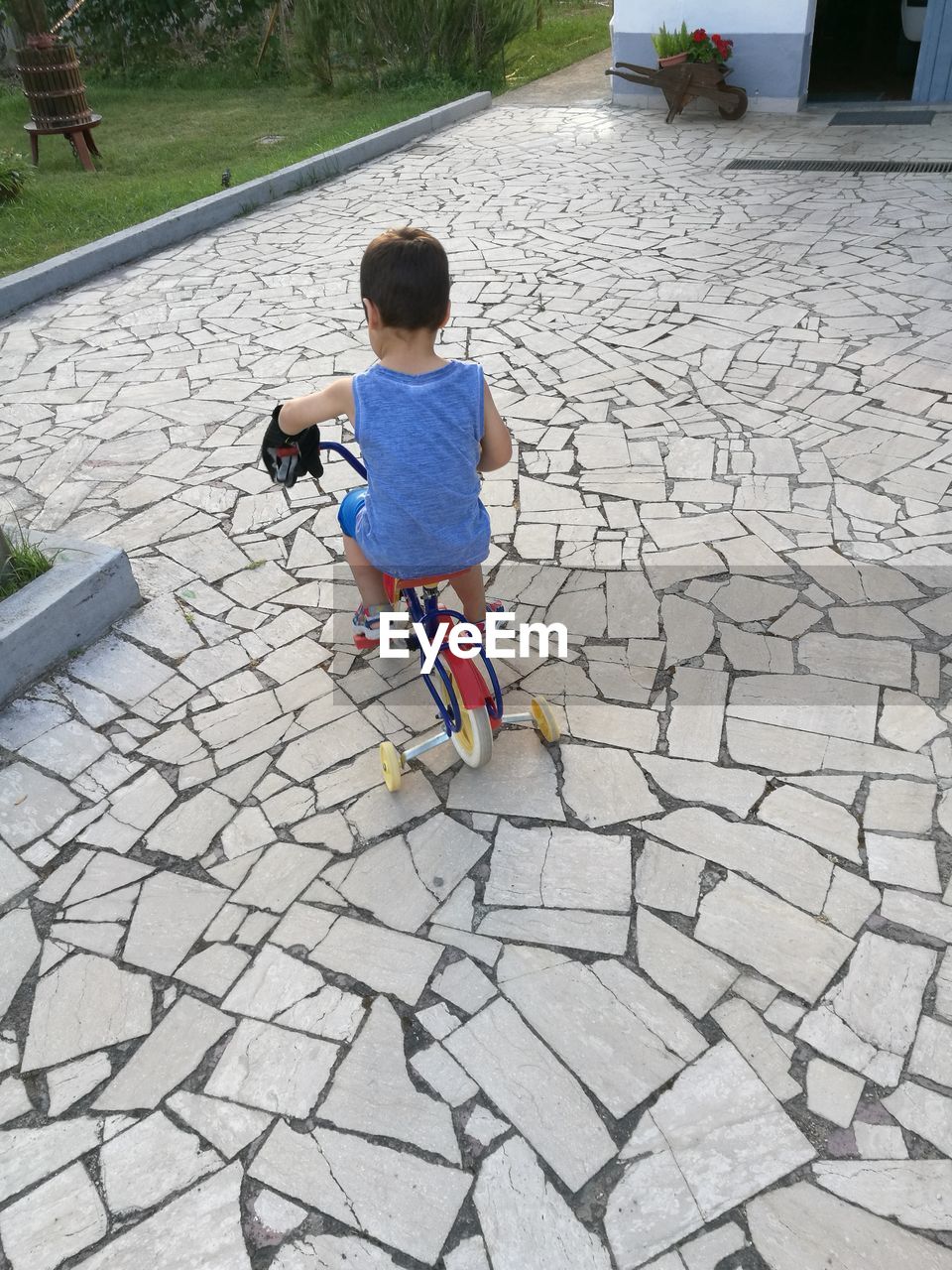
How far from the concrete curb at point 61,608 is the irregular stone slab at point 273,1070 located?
1771 millimetres

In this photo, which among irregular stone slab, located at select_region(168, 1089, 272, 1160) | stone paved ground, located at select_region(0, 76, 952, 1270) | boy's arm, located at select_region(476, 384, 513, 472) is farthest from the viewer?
boy's arm, located at select_region(476, 384, 513, 472)

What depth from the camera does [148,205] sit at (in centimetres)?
902

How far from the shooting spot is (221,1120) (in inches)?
88.0

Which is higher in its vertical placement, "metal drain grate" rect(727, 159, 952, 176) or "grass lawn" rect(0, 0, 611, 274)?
"grass lawn" rect(0, 0, 611, 274)

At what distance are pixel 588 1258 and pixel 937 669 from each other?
228cm

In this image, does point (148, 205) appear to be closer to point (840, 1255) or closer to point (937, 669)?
point (937, 669)

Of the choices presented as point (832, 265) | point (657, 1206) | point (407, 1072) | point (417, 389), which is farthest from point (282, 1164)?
point (832, 265)

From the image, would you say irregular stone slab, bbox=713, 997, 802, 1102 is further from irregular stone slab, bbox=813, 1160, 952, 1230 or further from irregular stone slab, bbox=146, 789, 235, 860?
irregular stone slab, bbox=146, 789, 235, 860

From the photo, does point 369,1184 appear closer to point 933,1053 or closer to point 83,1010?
point 83,1010

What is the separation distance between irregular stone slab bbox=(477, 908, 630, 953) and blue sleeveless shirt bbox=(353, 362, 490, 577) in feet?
3.26

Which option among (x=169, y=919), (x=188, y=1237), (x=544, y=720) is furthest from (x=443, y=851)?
(x=188, y=1237)

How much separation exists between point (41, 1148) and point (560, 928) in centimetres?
134

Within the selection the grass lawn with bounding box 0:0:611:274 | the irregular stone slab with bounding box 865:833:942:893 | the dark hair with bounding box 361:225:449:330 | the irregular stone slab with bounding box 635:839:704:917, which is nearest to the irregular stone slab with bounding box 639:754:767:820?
the irregular stone slab with bounding box 635:839:704:917

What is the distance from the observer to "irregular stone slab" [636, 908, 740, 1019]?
2.42 metres
